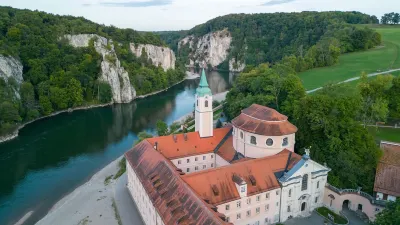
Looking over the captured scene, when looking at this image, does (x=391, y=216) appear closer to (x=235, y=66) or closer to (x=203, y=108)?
(x=203, y=108)

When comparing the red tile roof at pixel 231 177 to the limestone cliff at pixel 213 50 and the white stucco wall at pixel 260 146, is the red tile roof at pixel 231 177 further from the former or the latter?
the limestone cliff at pixel 213 50

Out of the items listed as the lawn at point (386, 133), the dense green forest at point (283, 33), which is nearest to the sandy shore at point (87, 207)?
the lawn at point (386, 133)

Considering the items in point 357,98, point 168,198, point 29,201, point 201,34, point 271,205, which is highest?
point 201,34

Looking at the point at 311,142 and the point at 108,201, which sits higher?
the point at 311,142

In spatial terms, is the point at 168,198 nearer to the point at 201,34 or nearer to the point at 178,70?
the point at 178,70

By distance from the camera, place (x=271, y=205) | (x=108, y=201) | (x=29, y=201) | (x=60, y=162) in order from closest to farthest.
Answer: (x=271, y=205), (x=108, y=201), (x=29, y=201), (x=60, y=162)

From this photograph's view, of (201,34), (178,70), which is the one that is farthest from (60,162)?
(201,34)

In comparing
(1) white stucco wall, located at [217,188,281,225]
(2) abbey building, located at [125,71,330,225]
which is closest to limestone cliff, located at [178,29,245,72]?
(2) abbey building, located at [125,71,330,225]
